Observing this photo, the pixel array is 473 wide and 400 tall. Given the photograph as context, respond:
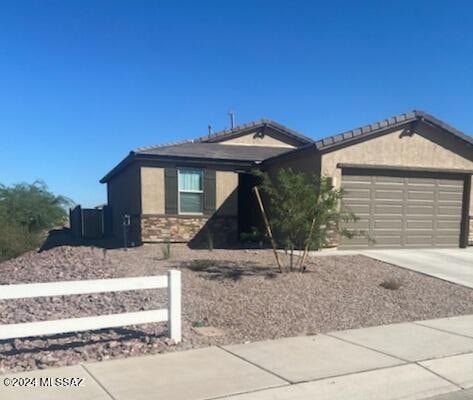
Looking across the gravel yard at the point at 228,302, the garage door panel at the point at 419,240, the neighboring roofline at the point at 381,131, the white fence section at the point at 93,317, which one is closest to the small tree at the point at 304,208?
the gravel yard at the point at 228,302

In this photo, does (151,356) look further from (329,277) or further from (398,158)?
(398,158)

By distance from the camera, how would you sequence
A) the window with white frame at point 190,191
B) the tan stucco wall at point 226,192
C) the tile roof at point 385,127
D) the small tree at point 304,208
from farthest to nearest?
the tan stucco wall at point 226,192
the window with white frame at point 190,191
the tile roof at point 385,127
the small tree at point 304,208

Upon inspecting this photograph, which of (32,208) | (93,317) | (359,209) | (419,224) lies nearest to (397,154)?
(359,209)

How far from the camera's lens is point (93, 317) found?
6.03m

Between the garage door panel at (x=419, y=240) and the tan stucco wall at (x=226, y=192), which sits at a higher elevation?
the tan stucco wall at (x=226, y=192)

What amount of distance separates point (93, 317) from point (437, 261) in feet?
35.0

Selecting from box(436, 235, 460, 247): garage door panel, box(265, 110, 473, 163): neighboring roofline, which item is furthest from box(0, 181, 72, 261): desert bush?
box(436, 235, 460, 247): garage door panel

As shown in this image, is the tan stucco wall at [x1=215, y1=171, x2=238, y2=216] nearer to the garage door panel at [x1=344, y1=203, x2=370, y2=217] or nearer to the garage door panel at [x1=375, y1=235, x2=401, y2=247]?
the garage door panel at [x1=344, y1=203, x2=370, y2=217]

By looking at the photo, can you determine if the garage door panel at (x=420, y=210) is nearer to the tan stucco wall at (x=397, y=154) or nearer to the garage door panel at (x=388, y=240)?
the garage door panel at (x=388, y=240)

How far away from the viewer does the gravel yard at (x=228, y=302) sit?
6.37 metres

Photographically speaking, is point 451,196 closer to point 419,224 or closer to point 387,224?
point 419,224

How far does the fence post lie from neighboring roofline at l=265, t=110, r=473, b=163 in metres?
9.31

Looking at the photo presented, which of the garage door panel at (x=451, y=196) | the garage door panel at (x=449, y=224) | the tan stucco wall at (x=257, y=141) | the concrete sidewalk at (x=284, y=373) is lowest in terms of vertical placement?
the concrete sidewalk at (x=284, y=373)

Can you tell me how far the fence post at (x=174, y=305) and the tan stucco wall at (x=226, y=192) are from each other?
11472 millimetres
